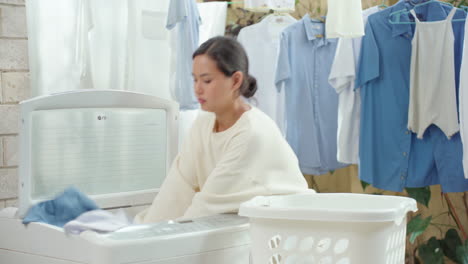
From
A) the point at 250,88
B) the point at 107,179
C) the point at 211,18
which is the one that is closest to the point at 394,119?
the point at 250,88

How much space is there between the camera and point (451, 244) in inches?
113

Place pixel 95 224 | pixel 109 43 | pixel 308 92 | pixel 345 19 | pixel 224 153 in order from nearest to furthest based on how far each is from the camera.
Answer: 1. pixel 95 224
2. pixel 224 153
3. pixel 345 19
4. pixel 109 43
5. pixel 308 92

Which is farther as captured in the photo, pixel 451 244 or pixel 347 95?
pixel 347 95

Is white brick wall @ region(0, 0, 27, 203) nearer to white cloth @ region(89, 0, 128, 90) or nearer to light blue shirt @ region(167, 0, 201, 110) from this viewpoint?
white cloth @ region(89, 0, 128, 90)

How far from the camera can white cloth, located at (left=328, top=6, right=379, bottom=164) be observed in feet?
9.74

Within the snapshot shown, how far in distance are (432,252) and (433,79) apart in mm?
777

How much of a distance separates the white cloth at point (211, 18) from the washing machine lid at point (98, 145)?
101 cm

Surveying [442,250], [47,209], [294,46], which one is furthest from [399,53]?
[47,209]

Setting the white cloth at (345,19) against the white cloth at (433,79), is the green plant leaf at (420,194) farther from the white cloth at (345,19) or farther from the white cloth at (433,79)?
the white cloth at (345,19)

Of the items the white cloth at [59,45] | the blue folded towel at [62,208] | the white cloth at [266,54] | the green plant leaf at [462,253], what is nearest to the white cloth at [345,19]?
the white cloth at [266,54]

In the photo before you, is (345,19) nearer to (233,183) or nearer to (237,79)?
(237,79)

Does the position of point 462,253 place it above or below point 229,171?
below

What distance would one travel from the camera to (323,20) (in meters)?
3.37

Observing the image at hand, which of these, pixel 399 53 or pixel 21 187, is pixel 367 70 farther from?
pixel 21 187
